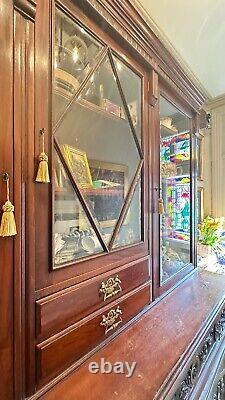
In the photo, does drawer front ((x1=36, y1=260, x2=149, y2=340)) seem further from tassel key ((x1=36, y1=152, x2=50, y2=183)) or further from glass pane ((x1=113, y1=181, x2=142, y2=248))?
tassel key ((x1=36, y1=152, x2=50, y2=183))

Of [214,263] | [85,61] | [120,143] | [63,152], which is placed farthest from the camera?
[214,263]

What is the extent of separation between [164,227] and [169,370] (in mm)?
606

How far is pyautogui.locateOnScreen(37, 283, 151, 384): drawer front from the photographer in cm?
54

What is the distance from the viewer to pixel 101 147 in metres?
0.83

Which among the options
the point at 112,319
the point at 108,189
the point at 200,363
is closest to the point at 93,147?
the point at 108,189

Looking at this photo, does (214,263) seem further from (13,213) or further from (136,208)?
(13,213)

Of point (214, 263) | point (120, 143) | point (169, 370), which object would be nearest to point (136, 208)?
point (120, 143)

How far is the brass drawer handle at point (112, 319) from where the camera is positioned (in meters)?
0.70

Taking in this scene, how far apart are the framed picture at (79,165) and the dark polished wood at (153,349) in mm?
483

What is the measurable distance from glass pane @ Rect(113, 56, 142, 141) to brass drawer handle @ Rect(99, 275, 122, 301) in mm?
514

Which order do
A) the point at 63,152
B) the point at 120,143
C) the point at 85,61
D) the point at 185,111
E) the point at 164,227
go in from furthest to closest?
the point at 185,111 < the point at 164,227 < the point at 120,143 < the point at 85,61 < the point at 63,152

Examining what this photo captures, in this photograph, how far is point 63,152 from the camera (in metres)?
0.61

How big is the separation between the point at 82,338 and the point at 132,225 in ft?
1.31

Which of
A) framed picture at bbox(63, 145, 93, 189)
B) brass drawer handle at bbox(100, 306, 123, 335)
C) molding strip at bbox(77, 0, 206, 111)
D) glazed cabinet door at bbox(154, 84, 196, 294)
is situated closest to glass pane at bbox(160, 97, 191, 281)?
glazed cabinet door at bbox(154, 84, 196, 294)
